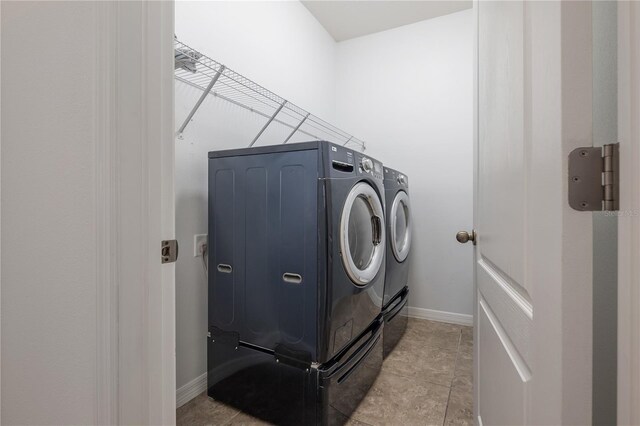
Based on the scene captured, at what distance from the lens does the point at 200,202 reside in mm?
1788

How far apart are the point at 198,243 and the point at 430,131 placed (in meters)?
2.30

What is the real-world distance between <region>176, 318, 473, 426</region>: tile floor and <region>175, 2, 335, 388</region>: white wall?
267 mm

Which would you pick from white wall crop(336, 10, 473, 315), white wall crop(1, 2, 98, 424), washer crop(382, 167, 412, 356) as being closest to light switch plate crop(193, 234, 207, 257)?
white wall crop(1, 2, 98, 424)

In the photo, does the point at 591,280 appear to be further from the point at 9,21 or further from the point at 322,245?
the point at 9,21

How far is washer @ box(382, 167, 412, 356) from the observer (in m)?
2.19

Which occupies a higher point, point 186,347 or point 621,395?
point 621,395

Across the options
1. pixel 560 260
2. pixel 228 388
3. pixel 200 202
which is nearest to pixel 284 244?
pixel 200 202

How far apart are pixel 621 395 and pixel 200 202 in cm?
180

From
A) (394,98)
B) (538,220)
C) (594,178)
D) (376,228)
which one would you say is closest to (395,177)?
(376,228)

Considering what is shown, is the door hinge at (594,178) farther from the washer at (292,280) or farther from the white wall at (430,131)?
the white wall at (430,131)

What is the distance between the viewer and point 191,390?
66.5 inches

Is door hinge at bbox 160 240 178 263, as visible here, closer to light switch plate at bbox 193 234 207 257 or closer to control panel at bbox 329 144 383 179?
control panel at bbox 329 144 383 179

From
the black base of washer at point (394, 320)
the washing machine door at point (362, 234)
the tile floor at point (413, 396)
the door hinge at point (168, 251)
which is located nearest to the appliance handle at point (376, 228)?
the washing machine door at point (362, 234)

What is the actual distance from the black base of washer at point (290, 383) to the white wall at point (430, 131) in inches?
54.6
